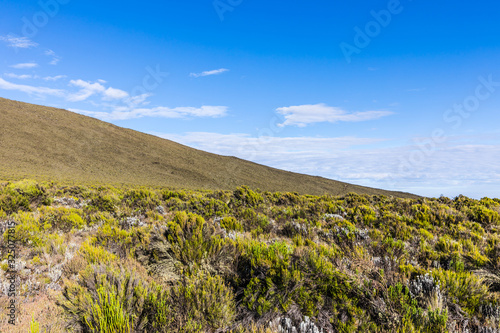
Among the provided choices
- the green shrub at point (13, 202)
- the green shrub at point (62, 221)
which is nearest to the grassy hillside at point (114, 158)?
the green shrub at point (13, 202)

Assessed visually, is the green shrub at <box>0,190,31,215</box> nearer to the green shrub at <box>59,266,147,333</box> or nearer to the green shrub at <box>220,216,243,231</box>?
the green shrub at <box>220,216,243,231</box>

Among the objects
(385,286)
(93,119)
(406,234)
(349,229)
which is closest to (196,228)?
(385,286)

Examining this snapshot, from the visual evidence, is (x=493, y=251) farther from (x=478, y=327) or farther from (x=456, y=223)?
(x=456, y=223)

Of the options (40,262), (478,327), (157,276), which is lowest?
(40,262)

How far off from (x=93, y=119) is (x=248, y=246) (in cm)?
10173

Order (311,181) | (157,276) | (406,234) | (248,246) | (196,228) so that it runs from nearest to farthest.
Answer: (157,276) < (248,246) < (196,228) < (406,234) < (311,181)

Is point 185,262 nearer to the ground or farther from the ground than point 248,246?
nearer to the ground

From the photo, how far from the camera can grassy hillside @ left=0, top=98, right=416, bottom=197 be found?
176 ft

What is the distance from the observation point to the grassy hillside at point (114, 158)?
5359 cm

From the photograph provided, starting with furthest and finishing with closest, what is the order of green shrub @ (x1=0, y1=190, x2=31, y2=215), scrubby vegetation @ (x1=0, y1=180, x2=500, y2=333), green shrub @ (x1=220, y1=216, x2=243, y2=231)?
green shrub @ (x1=0, y1=190, x2=31, y2=215) → green shrub @ (x1=220, y1=216, x2=243, y2=231) → scrubby vegetation @ (x1=0, y1=180, x2=500, y2=333)

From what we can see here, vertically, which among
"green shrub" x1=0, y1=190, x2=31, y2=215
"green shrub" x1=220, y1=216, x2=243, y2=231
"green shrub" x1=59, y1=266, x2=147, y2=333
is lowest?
"green shrub" x1=0, y1=190, x2=31, y2=215

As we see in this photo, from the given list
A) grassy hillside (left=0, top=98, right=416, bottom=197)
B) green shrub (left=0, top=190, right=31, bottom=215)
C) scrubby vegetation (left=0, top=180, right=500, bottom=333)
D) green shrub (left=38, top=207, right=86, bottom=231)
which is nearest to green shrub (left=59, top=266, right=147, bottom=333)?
scrubby vegetation (left=0, top=180, right=500, bottom=333)

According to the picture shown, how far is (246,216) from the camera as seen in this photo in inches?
332

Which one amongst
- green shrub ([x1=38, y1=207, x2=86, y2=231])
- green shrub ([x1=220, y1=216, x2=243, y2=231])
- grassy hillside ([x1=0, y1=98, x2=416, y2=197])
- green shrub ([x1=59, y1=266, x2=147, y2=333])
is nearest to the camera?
green shrub ([x1=59, y1=266, x2=147, y2=333])
